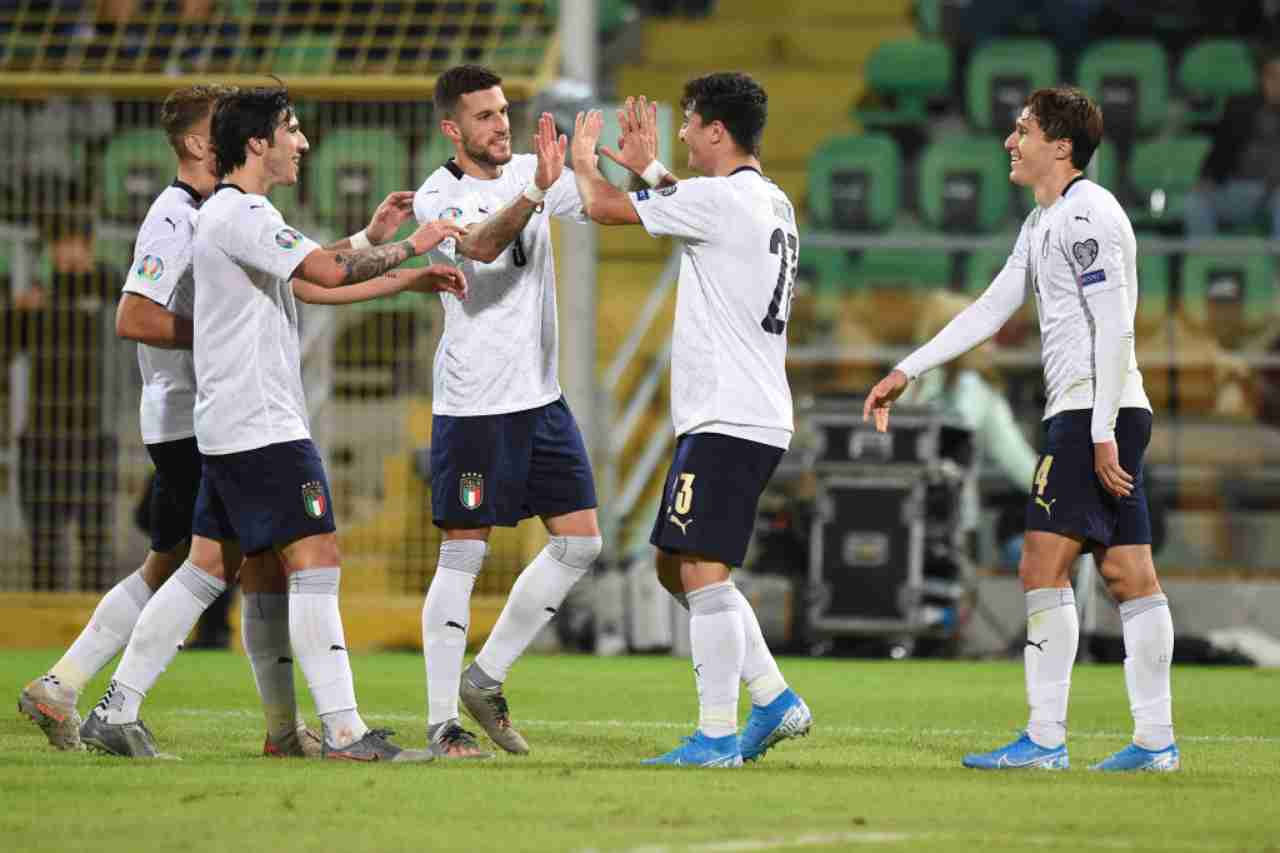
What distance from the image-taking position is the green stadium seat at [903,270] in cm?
1312

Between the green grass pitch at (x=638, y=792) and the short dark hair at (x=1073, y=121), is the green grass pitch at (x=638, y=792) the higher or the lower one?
the lower one

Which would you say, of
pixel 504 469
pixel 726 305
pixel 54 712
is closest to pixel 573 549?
pixel 504 469

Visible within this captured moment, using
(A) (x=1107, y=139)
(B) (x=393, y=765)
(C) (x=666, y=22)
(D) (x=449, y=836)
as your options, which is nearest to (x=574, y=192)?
(B) (x=393, y=765)

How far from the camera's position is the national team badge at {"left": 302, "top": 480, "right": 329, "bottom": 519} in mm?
6036

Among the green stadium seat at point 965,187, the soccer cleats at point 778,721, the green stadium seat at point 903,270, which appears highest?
the green stadium seat at point 965,187

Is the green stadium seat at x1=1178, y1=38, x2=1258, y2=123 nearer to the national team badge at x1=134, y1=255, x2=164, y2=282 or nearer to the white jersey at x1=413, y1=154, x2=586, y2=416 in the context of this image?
the white jersey at x1=413, y1=154, x2=586, y2=416

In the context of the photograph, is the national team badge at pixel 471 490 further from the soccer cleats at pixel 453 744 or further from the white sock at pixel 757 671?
the white sock at pixel 757 671

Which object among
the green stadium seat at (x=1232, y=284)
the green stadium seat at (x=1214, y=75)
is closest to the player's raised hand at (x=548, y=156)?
the green stadium seat at (x=1232, y=284)

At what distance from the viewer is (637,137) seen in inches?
245

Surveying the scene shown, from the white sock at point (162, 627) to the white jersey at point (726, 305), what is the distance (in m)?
1.46

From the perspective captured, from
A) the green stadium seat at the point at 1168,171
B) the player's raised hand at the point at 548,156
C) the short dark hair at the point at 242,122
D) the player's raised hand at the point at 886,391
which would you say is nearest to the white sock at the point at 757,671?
the player's raised hand at the point at 886,391

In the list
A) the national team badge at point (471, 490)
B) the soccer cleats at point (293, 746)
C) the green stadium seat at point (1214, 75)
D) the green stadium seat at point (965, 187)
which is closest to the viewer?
the soccer cleats at point (293, 746)

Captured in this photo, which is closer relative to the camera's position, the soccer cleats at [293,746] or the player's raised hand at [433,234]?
A: the player's raised hand at [433,234]

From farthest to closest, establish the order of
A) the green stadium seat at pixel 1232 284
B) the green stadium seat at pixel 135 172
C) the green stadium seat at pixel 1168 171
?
the green stadium seat at pixel 1168 171
the green stadium seat at pixel 1232 284
the green stadium seat at pixel 135 172
